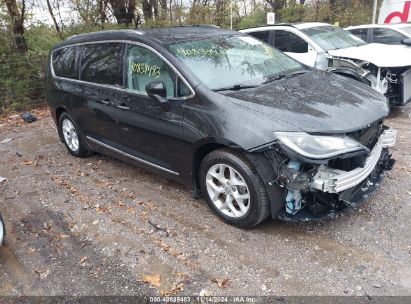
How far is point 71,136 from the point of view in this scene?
611 cm

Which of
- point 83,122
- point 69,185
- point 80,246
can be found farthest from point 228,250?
point 83,122

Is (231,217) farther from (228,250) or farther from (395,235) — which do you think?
(395,235)

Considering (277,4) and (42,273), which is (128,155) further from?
(277,4)

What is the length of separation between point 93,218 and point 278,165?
6.88ft

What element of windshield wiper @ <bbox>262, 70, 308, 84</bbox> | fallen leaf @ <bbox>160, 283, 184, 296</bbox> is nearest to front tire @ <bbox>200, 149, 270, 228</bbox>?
fallen leaf @ <bbox>160, 283, 184, 296</bbox>

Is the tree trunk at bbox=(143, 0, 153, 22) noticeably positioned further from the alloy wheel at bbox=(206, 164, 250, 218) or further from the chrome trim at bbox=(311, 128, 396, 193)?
the chrome trim at bbox=(311, 128, 396, 193)

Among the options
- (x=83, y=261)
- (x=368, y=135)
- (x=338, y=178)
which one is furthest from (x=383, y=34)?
(x=83, y=261)

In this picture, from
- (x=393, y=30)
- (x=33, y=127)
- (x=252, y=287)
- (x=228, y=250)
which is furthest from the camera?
(x=393, y=30)

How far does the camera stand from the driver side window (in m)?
4.02

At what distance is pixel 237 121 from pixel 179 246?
1246 millimetres

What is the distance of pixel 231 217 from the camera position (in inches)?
150

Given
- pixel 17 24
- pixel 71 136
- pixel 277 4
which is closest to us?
pixel 71 136

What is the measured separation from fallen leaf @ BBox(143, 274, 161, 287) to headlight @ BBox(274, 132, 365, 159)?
4.88ft

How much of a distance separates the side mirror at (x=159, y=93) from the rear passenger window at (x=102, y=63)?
839mm
